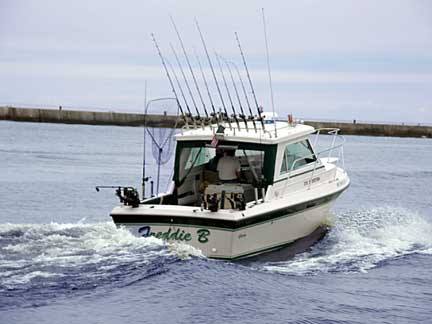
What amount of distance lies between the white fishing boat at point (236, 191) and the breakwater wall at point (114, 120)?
243 ft

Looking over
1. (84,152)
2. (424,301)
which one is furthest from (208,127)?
(84,152)

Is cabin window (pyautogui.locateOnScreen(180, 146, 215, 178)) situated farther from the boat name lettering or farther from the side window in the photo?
the boat name lettering

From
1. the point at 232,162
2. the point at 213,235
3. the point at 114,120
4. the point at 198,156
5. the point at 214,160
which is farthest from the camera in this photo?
the point at 114,120

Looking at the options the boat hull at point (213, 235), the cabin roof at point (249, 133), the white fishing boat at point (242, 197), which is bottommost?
the boat hull at point (213, 235)

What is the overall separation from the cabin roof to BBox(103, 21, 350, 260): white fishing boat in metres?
0.02

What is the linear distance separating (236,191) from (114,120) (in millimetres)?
83638

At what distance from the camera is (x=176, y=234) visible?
14734 mm

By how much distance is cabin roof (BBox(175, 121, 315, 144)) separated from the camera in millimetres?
16422

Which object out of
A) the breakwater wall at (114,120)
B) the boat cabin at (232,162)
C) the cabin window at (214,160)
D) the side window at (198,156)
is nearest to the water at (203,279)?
the boat cabin at (232,162)

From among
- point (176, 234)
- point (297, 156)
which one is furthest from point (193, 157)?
point (176, 234)

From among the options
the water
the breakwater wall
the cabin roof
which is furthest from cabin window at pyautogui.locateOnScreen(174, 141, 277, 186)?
the breakwater wall

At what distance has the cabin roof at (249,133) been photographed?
1642cm

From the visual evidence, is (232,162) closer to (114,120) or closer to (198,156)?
(198,156)

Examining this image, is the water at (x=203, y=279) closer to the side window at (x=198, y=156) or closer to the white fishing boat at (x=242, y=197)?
the white fishing boat at (x=242, y=197)
